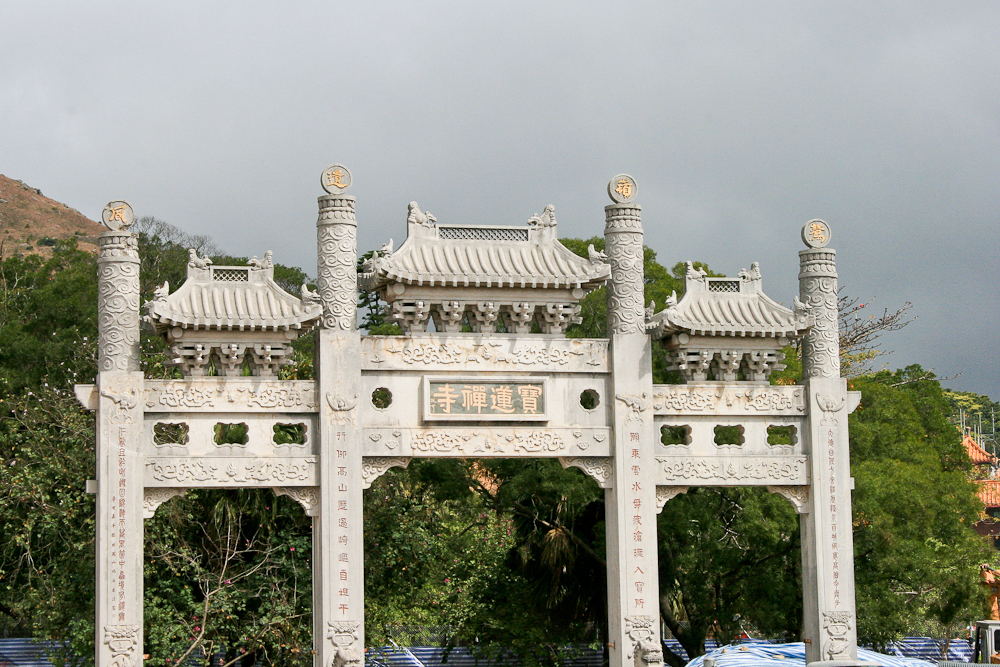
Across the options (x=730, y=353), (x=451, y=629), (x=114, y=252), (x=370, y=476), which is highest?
(x=114, y=252)

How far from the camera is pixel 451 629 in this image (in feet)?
48.1

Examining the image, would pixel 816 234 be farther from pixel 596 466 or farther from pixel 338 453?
pixel 338 453

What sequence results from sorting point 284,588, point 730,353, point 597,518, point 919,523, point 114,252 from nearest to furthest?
point 114,252 < point 730,353 < point 284,588 < point 919,523 < point 597,518

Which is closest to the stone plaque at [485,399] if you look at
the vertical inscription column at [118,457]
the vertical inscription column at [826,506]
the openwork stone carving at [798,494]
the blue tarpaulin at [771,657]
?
the openwork stone carving at [798,494]

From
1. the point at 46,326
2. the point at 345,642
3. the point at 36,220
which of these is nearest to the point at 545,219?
the point at 345,642

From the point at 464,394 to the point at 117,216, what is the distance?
10.9 feet

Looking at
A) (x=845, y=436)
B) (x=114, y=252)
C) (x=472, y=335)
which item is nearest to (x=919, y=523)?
(x=845, y=436)

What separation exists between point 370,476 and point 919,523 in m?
6.64

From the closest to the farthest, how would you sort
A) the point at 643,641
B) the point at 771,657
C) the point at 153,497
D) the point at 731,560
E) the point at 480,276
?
the point at 153,497 → the point at 480,276 → the point at 643,641 → the point at 771,657 → the point at 731,560

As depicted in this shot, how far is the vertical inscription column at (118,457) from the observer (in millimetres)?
9766

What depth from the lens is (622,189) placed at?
1098 cm

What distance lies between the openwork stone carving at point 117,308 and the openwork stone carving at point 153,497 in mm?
1035

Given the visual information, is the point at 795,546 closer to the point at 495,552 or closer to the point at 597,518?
the point at 597,518

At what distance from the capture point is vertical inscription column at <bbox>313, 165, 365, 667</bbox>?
10.1 m
